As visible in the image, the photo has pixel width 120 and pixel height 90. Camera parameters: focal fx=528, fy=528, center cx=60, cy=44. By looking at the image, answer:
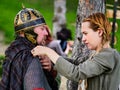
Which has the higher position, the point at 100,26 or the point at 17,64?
the point at 100,26

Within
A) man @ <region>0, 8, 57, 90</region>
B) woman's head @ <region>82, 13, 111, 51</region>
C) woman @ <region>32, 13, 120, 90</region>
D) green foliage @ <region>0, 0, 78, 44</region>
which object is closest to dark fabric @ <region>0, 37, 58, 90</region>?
man @ <region>0, 8, 57, 90</region>

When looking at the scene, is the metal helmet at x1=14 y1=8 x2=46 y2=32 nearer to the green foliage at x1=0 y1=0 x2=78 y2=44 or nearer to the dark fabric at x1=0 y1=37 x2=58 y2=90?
the dark fabric at x1=0 y1=37 x2=58 y2=90

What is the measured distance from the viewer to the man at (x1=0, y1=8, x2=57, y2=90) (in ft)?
12.9

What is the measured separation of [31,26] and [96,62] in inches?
23.1

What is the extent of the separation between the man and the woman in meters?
0.12

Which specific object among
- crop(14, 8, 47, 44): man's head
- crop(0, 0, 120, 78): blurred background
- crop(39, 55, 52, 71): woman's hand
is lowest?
crop(0, 0, 120, 78): blurred background

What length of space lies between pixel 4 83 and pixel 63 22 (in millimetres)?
13325

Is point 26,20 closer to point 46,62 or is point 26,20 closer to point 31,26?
point 31,26

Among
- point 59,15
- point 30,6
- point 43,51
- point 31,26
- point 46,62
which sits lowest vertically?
point 30,6

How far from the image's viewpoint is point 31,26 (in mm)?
4008

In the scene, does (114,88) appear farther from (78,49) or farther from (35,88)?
(78,49)

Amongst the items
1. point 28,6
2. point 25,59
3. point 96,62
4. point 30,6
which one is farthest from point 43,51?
point 30,6

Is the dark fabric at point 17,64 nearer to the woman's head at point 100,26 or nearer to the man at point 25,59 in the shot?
the man at point 25,59

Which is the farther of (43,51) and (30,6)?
(30,6)
